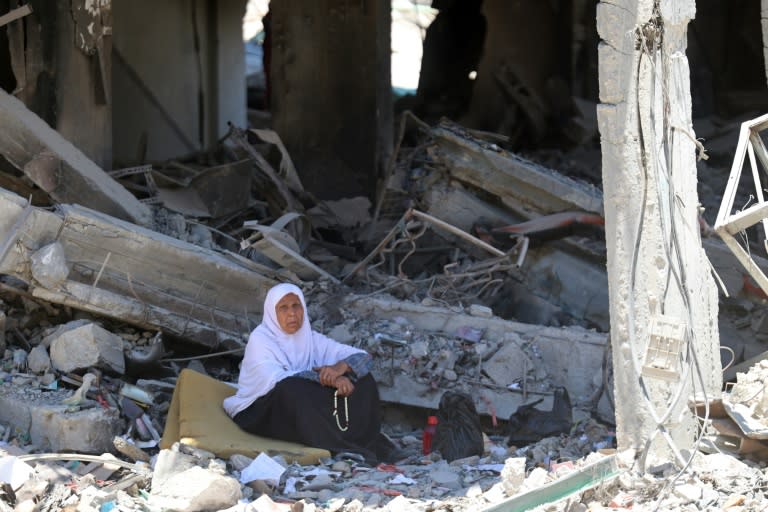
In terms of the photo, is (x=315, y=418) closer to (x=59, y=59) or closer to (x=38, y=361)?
(x=38, y=361)

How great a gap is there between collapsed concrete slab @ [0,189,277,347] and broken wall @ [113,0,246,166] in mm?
3437

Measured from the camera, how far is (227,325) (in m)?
8.35

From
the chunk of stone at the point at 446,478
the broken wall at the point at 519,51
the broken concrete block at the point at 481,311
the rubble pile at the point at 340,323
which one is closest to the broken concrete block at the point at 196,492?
the rubble pile at the point at 340,323

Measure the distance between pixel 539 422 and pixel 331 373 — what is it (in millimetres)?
1235

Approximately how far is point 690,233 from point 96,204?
400 centimetres

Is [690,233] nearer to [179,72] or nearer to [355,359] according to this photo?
[355,359]

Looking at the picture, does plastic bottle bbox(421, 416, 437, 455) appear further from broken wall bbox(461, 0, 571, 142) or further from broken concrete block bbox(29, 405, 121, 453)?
broken wall bbox(461, 0, 571, 142)

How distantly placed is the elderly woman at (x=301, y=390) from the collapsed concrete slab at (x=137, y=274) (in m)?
0.83

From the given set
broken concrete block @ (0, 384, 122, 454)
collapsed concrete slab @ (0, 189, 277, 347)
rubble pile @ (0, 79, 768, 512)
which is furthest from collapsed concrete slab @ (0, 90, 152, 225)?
broken concrete block @ (0, 384, 122, 454)

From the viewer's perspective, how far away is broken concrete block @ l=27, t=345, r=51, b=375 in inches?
293

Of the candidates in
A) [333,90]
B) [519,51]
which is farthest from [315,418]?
[519,51]

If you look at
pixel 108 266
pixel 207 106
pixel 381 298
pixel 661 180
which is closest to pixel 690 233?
pixel 661 180

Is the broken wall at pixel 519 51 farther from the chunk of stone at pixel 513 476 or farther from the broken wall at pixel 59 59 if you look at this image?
the chunk of stone at pixel 513 476

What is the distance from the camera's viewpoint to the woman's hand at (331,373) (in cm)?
716
